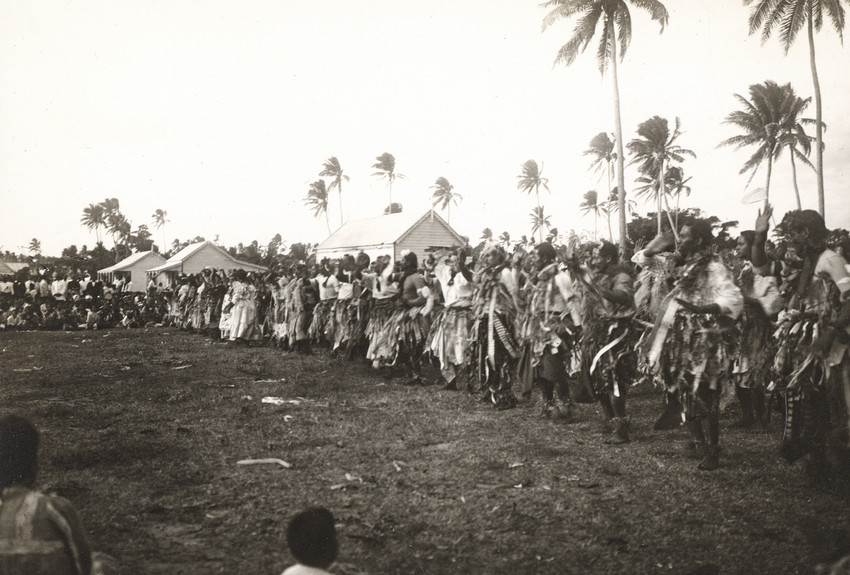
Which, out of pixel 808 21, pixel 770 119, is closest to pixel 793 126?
pixel 770 119

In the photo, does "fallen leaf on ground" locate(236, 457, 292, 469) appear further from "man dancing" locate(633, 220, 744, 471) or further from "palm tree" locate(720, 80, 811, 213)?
"palm tree" locate(720, 80, 811, 213)

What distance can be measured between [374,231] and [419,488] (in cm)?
3549

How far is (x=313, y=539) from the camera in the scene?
2.46 m

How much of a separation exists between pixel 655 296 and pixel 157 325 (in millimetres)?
20343

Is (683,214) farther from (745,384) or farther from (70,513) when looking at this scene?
(70,513)

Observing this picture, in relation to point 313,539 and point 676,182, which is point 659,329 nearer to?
point 313,539

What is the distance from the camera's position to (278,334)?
14.5 m

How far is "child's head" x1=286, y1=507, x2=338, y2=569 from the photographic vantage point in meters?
2.46

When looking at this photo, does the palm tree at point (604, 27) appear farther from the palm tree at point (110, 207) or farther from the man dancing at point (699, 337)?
the palm tree at point (110, 207)

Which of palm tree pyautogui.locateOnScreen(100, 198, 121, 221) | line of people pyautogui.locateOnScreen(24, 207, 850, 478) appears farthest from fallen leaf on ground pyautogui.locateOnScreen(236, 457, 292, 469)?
palm tree pyautogui.locateOnScreen(100, 198, 121, 221)

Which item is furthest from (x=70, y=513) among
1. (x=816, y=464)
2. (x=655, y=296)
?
(x=655, y=296)

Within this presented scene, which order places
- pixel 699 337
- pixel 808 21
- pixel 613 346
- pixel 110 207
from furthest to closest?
pixel 110 207 → pixel 808 21 → pixel 613 346 → pixel 699 337

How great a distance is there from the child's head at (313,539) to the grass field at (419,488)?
0.96 ft

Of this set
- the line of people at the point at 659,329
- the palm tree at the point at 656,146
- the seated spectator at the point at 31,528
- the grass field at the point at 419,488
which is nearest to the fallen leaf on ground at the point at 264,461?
the grass field at the point at 419,488
